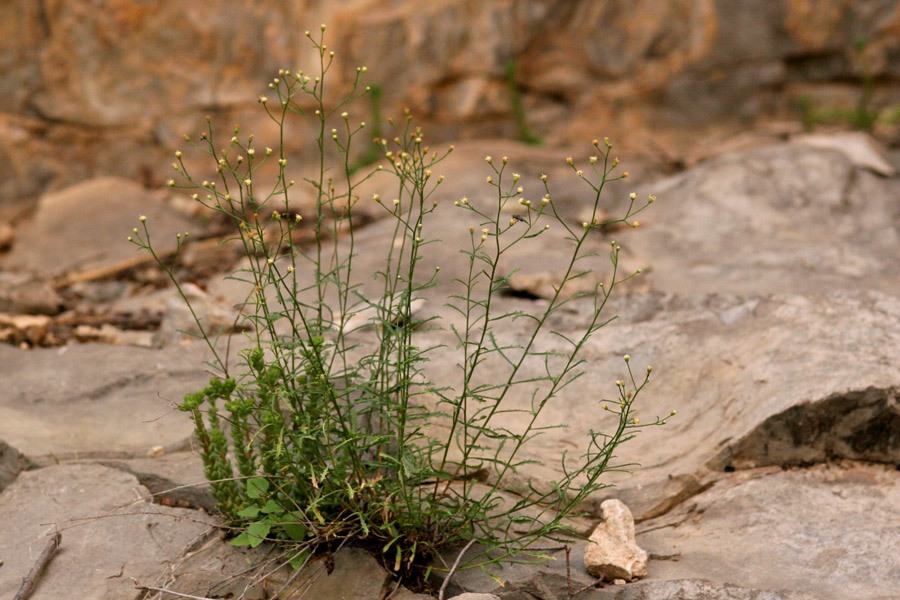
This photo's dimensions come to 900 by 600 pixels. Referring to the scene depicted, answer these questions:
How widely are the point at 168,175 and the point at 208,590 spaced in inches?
183

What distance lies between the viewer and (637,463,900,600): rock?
2.29m

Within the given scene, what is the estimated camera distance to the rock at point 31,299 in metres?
4.45

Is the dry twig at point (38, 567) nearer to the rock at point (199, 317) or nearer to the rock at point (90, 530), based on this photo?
the rock at point (90, 530)

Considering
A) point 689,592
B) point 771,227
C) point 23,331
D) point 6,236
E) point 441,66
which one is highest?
point 441,66

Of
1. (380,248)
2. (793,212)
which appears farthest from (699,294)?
(380,248)

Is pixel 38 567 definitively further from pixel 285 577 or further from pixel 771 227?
pixel 771 227

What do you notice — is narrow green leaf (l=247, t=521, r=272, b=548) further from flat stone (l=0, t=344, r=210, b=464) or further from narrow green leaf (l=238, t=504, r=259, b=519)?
flat stone (l=0, t=344, r=210, b=464)

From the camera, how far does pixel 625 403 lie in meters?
2.14

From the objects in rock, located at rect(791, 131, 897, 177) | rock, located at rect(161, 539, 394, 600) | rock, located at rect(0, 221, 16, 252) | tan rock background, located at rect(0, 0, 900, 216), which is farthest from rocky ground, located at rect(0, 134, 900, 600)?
tan rock background, located at rect(0, 0, 900, 216)

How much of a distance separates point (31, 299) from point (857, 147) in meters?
4.95

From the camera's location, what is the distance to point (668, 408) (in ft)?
10.5

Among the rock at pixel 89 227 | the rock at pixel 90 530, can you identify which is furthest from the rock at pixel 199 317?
the rock at pixel 89 227

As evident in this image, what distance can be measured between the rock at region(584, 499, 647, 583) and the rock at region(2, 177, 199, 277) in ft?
13.1

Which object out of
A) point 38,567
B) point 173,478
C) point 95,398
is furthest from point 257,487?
point 95,398
